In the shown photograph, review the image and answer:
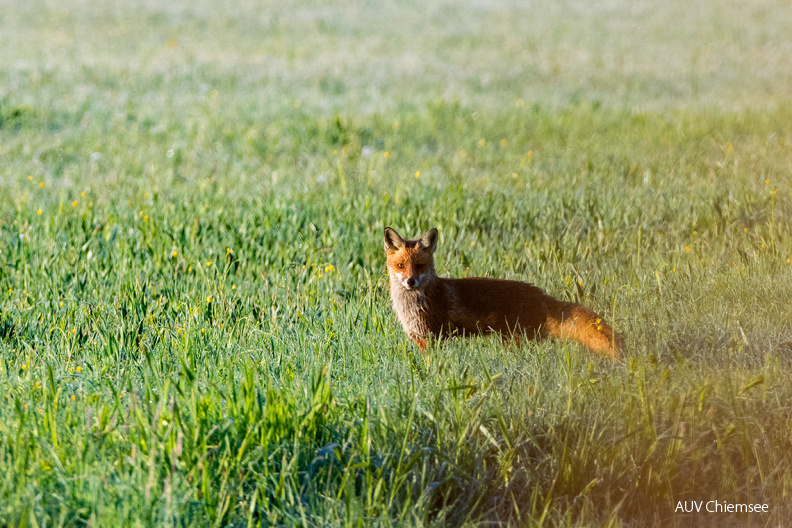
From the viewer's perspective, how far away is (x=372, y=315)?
5.00 m

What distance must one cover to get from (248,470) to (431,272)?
2091mm

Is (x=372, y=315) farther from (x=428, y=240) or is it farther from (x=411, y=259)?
(x=428, y=240)

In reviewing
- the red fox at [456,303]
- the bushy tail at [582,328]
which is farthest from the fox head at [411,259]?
the bushy tail at [582,328]

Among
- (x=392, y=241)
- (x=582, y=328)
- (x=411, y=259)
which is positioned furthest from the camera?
(x=392, y=241)

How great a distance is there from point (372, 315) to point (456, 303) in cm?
54

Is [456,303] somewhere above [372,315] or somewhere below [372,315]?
above

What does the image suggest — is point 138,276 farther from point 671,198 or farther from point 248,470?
point 671,198

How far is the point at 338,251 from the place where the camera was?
20.9 feet

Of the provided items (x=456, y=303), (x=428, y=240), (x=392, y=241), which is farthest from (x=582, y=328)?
(x=392, y=241)

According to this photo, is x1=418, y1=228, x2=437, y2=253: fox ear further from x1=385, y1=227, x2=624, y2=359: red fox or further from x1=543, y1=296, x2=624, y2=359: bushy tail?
x1=543, y1=296, x2=624, y2=359: bushy tail

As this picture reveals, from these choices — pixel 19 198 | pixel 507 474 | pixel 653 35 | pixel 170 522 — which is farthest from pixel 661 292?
pixel 653 35

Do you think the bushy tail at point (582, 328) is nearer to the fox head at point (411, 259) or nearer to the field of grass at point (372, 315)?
the field of grass at point (372, 315)

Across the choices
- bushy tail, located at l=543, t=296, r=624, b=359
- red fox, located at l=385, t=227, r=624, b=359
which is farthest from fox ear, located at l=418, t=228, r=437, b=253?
bushy tail, located at l=543, t=296, r=624, b=359

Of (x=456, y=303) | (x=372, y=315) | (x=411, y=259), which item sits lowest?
(x=372, y=315)
